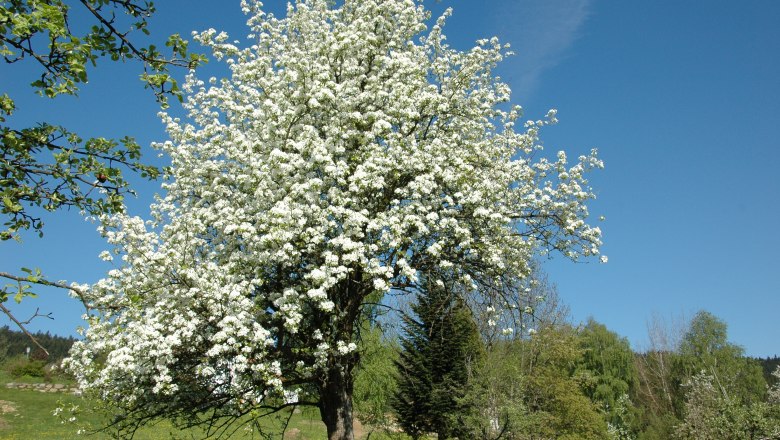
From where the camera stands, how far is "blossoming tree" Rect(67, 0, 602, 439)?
12.1 meters

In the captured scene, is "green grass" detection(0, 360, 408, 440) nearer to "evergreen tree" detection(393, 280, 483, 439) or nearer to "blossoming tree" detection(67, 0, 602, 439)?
"evergreen tree" detection(393, 280, 483, 439)

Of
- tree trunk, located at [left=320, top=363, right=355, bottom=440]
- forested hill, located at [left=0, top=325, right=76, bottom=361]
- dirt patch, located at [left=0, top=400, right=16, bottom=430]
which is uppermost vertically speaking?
forested hill, located at [left=0, top=325, right=76, bottom=361]

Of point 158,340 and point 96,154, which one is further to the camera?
point 158,340

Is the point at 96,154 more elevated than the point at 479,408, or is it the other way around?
the point at 96,154

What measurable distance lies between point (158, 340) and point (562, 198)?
35.3ft

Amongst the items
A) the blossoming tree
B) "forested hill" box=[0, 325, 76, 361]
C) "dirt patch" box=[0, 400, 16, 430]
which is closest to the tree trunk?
the blossoming tree

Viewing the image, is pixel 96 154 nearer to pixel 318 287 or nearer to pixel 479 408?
pixel 318 287

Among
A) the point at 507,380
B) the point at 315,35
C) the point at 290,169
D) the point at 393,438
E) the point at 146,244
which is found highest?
the point at 315,35

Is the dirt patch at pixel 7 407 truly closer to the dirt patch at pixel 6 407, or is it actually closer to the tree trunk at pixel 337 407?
the dirt patch at pixel 6 407

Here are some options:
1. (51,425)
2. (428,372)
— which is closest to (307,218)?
(428,372)

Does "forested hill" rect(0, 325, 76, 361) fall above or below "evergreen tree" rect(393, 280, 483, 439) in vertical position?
above

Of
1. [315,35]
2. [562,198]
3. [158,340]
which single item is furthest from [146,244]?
[562,198]

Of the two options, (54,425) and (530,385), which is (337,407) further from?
(54,425)

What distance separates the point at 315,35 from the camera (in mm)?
16328
